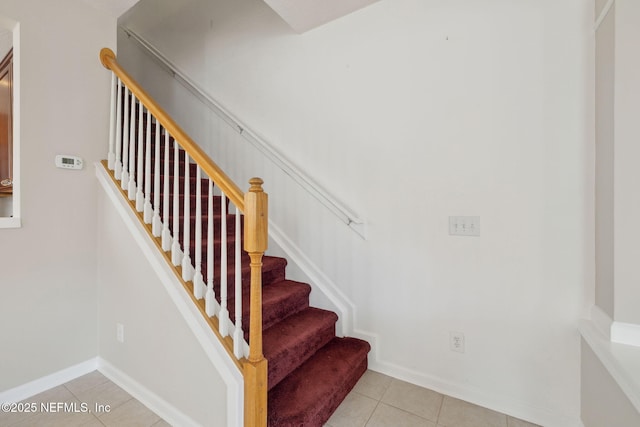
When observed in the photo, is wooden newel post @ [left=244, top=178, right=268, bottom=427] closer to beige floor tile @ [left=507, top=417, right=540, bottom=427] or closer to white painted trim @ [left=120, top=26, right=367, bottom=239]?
white painted trim @ [left=120, top=26, right=367, bottom=239]

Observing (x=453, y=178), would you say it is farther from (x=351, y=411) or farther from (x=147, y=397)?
(x=147, y=397)

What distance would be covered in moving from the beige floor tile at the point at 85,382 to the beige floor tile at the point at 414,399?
182cm

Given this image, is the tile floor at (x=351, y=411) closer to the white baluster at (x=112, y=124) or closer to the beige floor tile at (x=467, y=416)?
the beige floor tile at (x=467, y=416)

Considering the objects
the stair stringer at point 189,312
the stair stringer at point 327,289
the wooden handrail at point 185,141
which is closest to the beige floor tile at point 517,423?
the stair stringer at point 327,289

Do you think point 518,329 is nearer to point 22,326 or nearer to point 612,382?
point 612,382

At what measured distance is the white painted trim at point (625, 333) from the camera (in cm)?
118

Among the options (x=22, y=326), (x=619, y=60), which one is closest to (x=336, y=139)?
(x=619, y=60)

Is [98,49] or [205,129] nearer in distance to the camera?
[98,49]

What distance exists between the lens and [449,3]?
1.74 metres

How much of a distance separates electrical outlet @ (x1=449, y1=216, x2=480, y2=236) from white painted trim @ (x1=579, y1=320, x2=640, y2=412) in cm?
67

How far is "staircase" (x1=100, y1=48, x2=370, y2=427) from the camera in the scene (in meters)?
1.45

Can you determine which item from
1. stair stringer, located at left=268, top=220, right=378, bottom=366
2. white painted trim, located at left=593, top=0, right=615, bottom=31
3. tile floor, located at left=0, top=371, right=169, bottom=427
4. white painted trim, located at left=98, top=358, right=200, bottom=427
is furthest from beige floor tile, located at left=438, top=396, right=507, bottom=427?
white painted trim, located at left=593, top=0, right=615, bottom=31

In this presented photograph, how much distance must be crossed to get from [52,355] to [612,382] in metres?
2.95

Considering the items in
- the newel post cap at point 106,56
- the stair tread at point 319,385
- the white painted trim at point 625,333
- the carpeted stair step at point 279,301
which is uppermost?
the newel post cap at point 106,56
